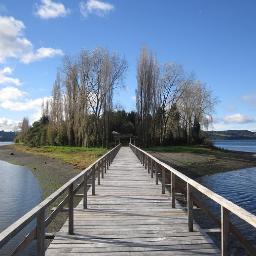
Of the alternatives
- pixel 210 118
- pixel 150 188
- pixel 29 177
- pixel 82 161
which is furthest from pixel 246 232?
pixel 210 118

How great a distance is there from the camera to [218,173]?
2834 centimetres

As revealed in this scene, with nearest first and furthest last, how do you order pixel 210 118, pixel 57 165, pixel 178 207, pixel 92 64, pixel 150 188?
pixel 178 207 → pixel 150 188 → pixel 57 165 → pixel 92 64 → pixel 210 118

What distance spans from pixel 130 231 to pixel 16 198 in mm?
10637

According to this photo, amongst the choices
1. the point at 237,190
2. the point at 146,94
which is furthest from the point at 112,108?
the point at 237,190

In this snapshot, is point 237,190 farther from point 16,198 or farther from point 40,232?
point 40,232

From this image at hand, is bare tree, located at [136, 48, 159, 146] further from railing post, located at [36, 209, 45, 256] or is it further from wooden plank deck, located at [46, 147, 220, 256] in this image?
railing post, located at [36, 209, 45, 256]

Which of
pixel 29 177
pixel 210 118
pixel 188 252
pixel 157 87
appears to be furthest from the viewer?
pixel 210 118

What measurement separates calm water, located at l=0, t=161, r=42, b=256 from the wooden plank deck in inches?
71.5

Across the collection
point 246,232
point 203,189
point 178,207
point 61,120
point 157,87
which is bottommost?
point 246,232

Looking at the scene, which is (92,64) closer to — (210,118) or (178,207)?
(210,118)

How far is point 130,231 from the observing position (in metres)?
7.45

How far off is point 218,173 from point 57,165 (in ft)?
39.4

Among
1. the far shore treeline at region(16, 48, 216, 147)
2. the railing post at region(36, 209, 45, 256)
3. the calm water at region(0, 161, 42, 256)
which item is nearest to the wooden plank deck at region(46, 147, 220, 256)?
the railing post at region(36, 209, 45, 256)

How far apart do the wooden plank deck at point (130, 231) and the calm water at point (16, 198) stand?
182 centimetres
